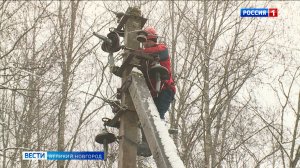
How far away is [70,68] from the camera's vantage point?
10.5m

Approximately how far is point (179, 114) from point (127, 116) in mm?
6127

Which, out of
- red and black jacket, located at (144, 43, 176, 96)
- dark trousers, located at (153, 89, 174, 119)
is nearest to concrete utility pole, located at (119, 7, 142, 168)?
red and black jacket, located at (144, 43, 176, 96)

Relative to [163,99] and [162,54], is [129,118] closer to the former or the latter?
[163,99]

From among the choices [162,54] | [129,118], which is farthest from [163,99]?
[129,118]

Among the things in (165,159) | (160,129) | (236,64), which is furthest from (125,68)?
(236,64)

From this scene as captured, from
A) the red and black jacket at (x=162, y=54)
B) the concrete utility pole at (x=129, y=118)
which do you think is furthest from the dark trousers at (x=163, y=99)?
the concrete utility pole at (x=129, y=118)

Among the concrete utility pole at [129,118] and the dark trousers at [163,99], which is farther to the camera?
the dark trousers at [163,99]

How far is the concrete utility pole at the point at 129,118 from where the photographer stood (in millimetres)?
3975

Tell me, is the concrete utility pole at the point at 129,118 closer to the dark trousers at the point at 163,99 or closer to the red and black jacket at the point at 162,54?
the red and black jacket at the point at 162,54

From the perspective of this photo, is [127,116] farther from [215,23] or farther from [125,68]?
[215,23]

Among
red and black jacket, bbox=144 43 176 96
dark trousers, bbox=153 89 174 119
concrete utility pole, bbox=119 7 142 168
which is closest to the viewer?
concrete utility pole, bbox=119 7 142 168

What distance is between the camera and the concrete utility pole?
13.0ft

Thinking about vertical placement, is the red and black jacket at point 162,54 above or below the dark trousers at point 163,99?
above

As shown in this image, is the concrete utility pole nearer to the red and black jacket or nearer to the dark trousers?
the red and black jacket
